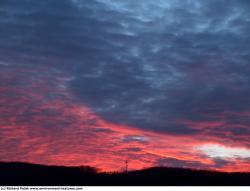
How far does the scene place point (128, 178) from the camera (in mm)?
41688

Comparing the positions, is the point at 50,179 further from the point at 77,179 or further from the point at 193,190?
the point at 193,190

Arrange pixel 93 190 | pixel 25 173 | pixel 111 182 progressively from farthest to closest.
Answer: pixel 25 173
pixel 111 182
pixel 93 190

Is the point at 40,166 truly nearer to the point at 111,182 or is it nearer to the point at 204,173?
the point at 111,182

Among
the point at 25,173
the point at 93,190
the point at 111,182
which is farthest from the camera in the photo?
the point at 25,173

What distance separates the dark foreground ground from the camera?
134 ft

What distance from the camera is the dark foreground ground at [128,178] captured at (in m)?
40.8

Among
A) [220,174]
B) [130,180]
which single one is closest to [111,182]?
[130,180]

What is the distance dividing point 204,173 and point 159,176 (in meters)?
4.86

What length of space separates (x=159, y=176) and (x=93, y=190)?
1065 centimetres

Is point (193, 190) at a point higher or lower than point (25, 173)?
lower

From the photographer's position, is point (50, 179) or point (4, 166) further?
point (4, 166)

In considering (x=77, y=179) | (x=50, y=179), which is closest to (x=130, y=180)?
(x=77, y=179)

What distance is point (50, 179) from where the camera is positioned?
42.3 metres

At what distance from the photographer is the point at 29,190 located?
111 ft
